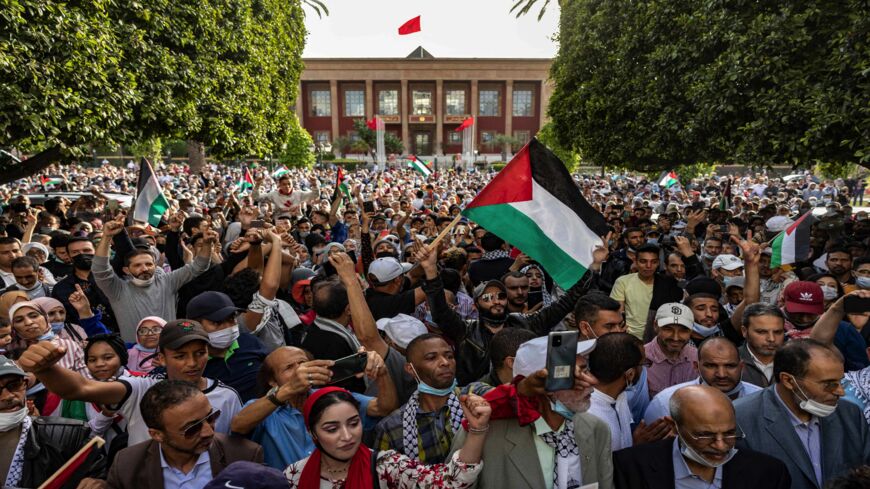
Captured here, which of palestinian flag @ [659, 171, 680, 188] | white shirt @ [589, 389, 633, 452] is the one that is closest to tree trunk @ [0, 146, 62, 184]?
white shirt @ [589, 389, 633, 452]

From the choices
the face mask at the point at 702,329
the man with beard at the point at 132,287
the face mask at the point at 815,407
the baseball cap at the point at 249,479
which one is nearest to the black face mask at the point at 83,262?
the man with beard at the point at 132,287

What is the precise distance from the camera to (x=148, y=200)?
755 cm

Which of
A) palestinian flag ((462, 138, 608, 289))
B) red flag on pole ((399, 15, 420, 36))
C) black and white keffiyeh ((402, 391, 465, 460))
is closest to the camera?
black and white keffiyeh ((402, 391, 465, 460))

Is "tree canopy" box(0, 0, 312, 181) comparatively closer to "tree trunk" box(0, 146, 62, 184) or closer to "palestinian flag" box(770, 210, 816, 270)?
"tree trunk" box(0, 146, 62, 184)

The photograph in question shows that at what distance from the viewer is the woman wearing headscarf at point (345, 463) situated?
91.5 inches

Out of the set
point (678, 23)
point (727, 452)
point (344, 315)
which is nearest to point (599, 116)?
point (678, 23)

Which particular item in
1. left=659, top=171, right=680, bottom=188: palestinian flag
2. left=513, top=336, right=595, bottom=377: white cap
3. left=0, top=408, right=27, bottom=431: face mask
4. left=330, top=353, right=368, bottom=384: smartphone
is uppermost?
left=659, top=171, right=680, bottom=188: palestinian flag

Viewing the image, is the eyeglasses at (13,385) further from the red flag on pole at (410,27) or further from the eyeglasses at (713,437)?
the red flag on pole at (410,27)

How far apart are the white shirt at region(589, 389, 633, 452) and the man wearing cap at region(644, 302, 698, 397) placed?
3.14ft

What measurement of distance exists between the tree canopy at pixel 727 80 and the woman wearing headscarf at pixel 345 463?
25.3ft

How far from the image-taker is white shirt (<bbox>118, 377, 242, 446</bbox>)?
9.71 ft

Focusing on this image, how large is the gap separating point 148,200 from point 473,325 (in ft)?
16.6

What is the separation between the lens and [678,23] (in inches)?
452

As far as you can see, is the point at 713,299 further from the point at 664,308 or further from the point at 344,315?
the point at 344,315
